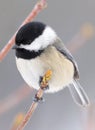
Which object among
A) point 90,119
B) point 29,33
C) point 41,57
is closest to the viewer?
point 90,119

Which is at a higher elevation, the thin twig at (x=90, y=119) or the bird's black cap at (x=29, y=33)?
the bird's black cap at (x=29, y=33)

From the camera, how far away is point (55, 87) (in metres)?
1.42

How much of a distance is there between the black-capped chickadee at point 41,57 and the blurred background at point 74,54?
790mm

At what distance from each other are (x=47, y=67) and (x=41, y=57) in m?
0.04

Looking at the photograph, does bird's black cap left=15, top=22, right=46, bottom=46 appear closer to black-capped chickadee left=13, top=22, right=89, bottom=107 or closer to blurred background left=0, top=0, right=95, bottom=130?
black-capped chickadee left=13, top=22, right=89, bottom=107

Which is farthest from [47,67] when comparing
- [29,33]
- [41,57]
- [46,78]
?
[46,78]

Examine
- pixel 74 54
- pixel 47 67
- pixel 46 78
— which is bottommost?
pixel 74 54

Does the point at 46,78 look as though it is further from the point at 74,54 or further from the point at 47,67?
the point at 74,54

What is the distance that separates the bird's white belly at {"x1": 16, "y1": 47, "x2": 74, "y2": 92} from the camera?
4.32ft

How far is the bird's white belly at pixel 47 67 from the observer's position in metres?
1.32

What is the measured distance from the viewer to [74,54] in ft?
9.62

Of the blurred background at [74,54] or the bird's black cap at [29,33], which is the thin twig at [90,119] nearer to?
the bird's black cap at [29,33]

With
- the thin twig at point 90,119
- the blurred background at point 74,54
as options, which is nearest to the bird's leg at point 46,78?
the thin twig at point 90,119

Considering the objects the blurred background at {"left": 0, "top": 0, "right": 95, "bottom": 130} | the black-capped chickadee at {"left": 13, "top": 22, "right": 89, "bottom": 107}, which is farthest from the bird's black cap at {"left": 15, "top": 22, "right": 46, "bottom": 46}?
the blurred background at {"left": 0, "top": 0, "right": 95, "bottom": 130}
